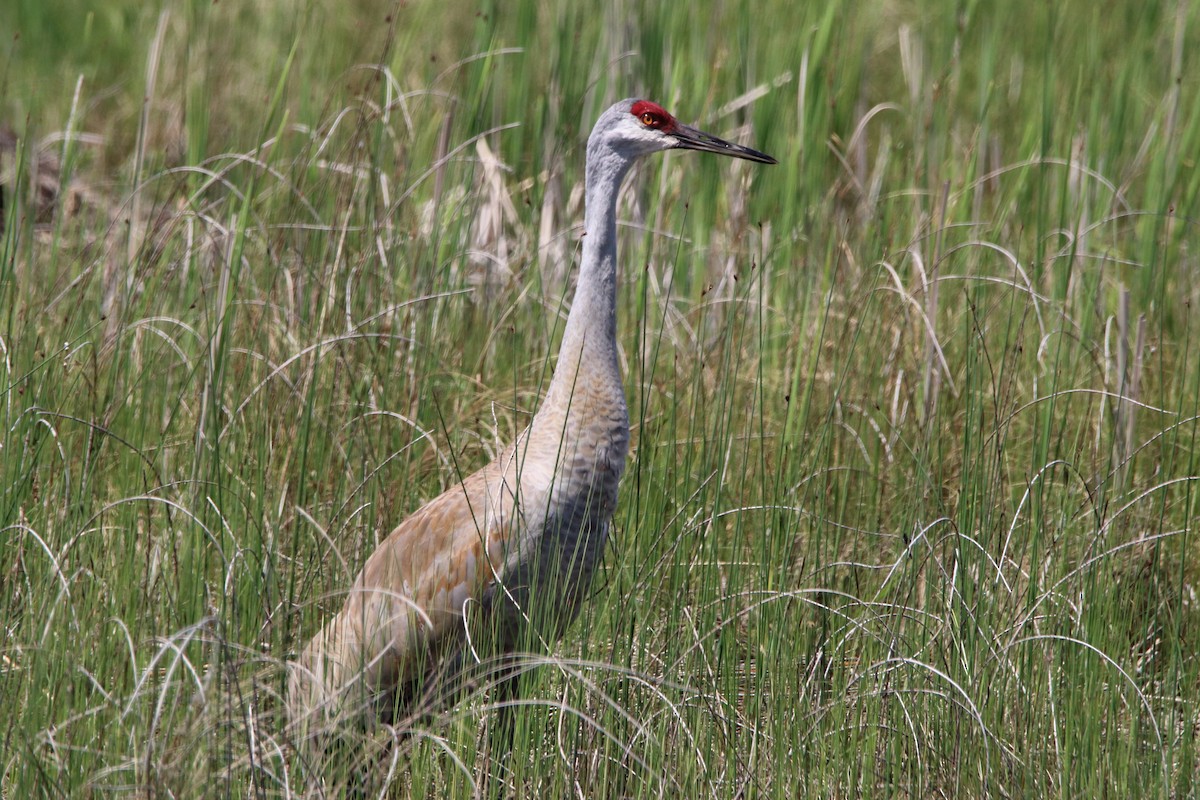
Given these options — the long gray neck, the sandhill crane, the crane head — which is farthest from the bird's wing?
the crane head

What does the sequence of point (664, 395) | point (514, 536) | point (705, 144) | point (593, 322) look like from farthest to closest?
point (664, 395) → point (705, 144) → point (593, 322) → point (514, 536)

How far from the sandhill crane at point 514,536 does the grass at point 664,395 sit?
0.43ft

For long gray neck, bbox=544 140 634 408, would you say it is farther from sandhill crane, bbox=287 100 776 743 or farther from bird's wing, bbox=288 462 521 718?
bird's wing, bbox=288 462 521 718

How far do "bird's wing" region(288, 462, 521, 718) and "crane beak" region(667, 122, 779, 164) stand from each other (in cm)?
98

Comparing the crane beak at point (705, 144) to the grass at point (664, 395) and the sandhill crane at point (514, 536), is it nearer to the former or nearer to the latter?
the grass at point (664, 395)

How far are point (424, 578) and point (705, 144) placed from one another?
132 cm

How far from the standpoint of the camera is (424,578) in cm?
323

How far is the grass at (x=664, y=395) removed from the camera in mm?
2848

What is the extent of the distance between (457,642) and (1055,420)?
206 centimetres

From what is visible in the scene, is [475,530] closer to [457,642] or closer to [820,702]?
[457,642]

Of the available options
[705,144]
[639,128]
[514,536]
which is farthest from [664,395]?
[514,536]

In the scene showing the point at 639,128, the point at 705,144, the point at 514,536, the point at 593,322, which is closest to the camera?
the point at 514,536

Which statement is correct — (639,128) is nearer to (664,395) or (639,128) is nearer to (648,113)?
(648,113)

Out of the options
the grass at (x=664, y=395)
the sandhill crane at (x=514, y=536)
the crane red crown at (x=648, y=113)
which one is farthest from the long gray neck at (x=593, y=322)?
the crane red crown at (x=648, y=113)
